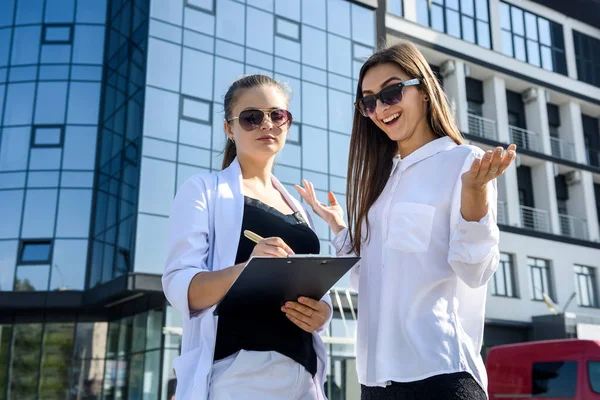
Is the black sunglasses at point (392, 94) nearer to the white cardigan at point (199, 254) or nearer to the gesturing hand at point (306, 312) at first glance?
the white cardigan at point (199, 254)

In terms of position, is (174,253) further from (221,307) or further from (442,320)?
(442,320)

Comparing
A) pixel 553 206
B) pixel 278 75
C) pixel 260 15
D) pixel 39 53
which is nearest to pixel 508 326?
pixel 553 206

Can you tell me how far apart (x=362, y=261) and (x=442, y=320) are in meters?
0.45

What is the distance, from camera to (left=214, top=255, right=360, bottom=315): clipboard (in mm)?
1948

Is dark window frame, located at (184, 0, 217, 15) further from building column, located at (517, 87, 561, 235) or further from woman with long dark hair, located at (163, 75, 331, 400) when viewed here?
woman with long dark hair, located at (163, 75, 331, 400)

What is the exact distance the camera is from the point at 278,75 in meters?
21.5

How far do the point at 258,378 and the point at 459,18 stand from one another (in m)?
27.7

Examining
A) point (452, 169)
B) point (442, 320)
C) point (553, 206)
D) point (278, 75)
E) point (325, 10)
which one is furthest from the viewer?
point (553, 206)

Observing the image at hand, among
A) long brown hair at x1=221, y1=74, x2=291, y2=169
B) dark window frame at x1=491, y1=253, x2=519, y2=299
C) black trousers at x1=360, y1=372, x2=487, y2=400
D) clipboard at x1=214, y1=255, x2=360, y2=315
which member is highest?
dark window frame at x1=491, y1=253, x2=519, y2=299

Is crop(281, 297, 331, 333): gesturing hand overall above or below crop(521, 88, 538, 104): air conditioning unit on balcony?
below

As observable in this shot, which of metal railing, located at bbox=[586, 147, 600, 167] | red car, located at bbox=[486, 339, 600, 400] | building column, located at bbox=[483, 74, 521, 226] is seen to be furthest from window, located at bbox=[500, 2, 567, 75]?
red car, located at bbox=[486, 339, 600, 400]

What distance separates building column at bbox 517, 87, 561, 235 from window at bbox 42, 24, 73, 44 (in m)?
20.3

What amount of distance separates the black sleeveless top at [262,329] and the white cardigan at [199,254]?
5 cm

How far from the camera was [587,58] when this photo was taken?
32125 millimetres
